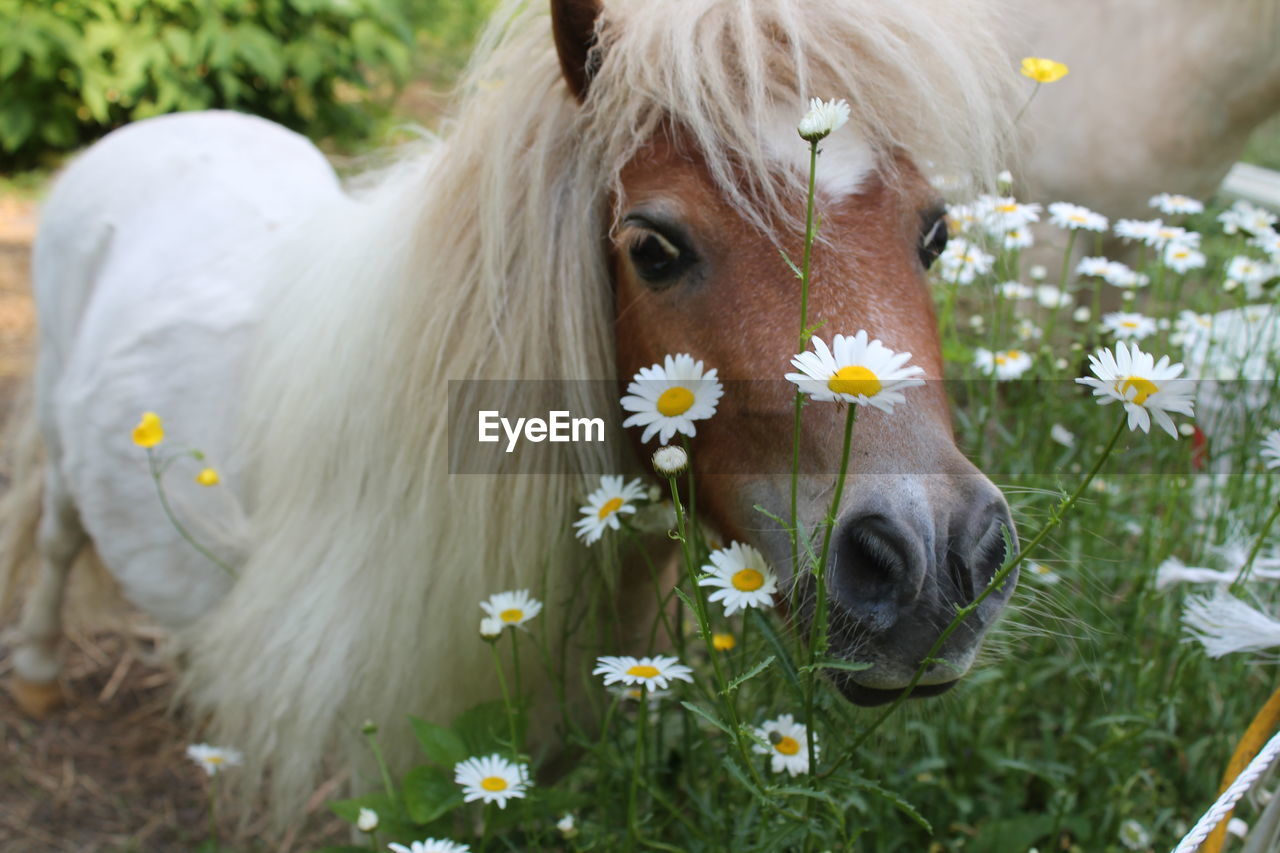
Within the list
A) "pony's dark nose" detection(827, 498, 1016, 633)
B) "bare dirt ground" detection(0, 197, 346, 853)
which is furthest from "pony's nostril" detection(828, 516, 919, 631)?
"bare dirt ground" detection(0, 197, 346, 853)

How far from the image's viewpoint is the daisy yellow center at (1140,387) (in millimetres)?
838

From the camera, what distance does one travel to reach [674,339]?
1276 millimetres

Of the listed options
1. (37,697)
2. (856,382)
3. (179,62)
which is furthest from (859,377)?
(179,62)

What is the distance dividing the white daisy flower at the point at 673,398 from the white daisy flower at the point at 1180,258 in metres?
1.19

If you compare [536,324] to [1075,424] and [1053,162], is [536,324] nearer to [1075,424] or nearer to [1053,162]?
[1075,424]

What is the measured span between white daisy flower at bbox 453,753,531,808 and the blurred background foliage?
5.48 meters

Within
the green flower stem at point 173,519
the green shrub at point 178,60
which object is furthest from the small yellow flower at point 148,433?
the green shrub at point 178,60

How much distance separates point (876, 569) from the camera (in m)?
1.02

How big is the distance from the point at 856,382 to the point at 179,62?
6.11 m

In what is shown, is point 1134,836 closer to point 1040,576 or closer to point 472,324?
point 1040,576

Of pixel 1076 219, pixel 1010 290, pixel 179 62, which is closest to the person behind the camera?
pixel 1076 219

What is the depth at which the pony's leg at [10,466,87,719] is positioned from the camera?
2.76m

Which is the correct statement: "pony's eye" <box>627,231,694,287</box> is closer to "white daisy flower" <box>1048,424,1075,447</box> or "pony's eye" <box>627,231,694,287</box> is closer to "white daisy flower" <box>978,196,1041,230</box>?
"white daisy flower" <box>978,196,1041,230</box>

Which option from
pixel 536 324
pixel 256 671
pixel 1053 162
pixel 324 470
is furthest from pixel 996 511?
pixel 1053 162
